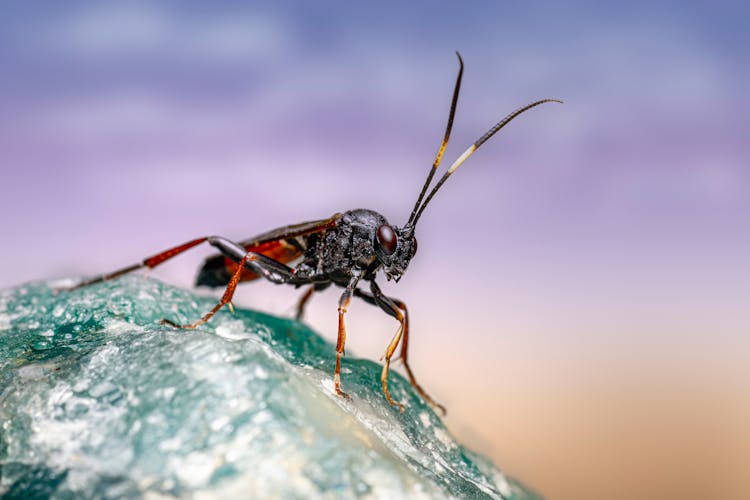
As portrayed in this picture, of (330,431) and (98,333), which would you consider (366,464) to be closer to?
(330,431)

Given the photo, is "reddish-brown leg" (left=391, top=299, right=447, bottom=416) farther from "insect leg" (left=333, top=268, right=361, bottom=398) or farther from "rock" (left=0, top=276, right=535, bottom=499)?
"rock" (left=0, top=276, right=535, bottom=499)

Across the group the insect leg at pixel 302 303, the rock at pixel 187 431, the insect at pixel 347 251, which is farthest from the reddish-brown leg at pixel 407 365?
the rock at pixel 187 431

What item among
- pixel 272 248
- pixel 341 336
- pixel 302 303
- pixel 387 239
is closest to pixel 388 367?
pixel 341 336

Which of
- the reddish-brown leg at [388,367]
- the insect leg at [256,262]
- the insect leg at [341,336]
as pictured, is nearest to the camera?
the insect leg at [341,336]

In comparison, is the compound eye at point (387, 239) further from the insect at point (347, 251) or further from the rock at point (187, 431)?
the rock at point (187, 431)

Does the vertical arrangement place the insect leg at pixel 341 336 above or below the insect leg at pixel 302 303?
above

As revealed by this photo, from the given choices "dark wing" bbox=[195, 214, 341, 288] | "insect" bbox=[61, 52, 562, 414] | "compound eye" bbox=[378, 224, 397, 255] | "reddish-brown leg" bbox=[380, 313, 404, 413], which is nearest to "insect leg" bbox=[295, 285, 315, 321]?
"dark wing" bbox=[195, 214, 341, 288]
